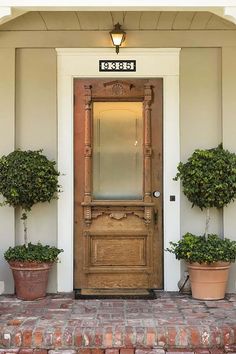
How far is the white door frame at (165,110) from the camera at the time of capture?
5.60 meters

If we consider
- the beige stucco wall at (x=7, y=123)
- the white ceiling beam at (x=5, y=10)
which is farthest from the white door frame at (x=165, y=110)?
the white ceiling beam at (x=5, y=10)

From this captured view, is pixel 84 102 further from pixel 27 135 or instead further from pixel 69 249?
pixel 69 249

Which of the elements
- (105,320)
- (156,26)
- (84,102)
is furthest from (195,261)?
(156,26)

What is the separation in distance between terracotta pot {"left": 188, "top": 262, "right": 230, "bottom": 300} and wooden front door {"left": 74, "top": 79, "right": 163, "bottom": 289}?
20.7 inches

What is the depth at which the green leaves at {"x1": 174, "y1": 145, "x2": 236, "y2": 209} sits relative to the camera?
5.21m

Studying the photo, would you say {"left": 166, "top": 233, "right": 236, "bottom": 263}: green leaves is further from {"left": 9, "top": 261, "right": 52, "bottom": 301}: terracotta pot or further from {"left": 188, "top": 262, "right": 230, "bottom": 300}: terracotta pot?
{"left": 9, "top": 261, "right": 52, "bottom": 301}: terracotta pot

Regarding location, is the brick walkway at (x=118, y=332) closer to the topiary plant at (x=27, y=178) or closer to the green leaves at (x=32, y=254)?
the green leaves at (x=32, y=254)

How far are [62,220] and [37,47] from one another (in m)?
1.86

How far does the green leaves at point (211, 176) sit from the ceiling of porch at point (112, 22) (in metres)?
1.37

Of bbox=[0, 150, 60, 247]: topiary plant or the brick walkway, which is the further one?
bbox=[0, 150, 60, 247]: topiary plant

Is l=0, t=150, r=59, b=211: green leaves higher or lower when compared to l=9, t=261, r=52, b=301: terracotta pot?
higher

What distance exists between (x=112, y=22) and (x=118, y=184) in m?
1.72

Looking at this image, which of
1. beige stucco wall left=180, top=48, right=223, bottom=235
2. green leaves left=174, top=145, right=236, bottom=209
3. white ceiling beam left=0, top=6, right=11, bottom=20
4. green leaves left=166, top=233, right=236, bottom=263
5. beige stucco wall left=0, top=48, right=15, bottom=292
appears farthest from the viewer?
beige stucco wall left=180, top=48, right=223, bottom=235

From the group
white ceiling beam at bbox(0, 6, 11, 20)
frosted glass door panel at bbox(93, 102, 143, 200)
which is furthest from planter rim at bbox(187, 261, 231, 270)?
white ceiling beam at bbox(0, 6, 11, 20)
